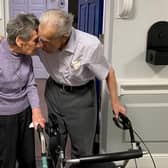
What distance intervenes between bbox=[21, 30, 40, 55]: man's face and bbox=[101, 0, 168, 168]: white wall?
89 cm

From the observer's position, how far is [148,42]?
2.44 metres

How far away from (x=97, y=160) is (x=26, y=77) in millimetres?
674

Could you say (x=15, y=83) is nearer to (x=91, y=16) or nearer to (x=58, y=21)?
(x=58, y=21)

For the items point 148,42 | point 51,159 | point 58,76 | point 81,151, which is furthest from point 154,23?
point 51,159

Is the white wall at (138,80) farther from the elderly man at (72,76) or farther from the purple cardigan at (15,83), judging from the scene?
the purple cardigan at (15,83)

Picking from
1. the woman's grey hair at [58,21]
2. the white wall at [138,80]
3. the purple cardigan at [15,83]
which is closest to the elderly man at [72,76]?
the woman's grey hair at [58,21]

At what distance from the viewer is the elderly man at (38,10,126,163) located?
1.67 m

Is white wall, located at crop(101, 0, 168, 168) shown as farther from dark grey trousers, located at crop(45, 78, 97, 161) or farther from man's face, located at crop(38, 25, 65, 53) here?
man's face, located at crop(38, 25, 65, 53)

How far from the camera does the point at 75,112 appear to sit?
2.00 meters

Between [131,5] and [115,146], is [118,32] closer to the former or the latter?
[131,5]

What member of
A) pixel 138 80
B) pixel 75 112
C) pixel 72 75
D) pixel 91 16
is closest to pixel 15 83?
pixel 72 75

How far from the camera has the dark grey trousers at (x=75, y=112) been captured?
1.99 metres

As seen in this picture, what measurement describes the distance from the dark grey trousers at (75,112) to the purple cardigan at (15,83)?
0.23 m

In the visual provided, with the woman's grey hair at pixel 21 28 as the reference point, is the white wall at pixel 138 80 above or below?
below
